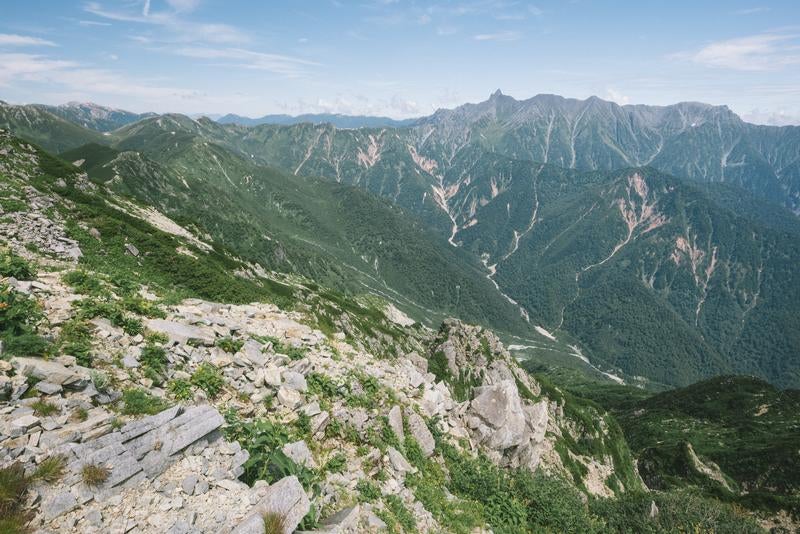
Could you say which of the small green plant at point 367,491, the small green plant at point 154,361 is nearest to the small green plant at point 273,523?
the small green plant at point 367,491

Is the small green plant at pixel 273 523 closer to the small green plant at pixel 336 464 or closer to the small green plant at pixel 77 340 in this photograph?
the small green plant at pixel 336 464

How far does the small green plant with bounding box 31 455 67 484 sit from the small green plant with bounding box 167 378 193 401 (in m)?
4.76

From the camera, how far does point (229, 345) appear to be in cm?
2041

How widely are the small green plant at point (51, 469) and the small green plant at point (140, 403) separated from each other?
2747 mm

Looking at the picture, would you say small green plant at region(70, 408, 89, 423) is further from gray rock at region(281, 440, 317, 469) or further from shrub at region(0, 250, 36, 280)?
shrub at region(0, 250, 36, 280)

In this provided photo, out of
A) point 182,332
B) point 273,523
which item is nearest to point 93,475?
point 273,523

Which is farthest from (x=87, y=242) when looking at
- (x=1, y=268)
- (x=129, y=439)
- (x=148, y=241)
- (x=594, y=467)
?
(x=594, y=467)

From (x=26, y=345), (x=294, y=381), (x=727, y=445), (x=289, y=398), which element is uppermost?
(x=26, y=345)

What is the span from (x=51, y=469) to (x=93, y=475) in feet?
3.19

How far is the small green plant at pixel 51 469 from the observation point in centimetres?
1077

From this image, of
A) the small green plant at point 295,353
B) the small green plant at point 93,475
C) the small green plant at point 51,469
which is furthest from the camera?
the small green plant at point 295,353

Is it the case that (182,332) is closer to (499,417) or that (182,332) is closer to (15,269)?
(15,269)

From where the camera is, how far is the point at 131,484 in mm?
11984

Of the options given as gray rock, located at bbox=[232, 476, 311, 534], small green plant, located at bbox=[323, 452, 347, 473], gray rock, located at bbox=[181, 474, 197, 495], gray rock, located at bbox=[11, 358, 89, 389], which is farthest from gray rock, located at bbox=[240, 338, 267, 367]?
gray rock, located at bbox=[232, 476, 311, 534]
